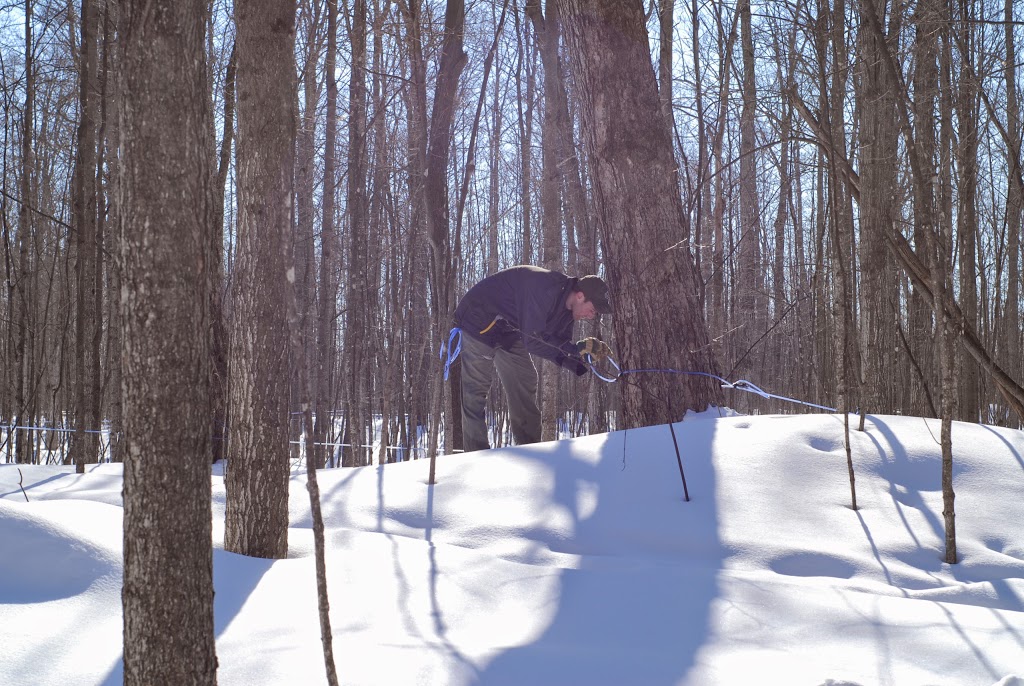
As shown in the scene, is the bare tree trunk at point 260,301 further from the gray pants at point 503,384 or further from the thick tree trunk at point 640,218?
the thick tree trunk at point 640,218

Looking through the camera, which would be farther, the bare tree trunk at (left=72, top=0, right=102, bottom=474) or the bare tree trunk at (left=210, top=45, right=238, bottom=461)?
the bare tree trunk at (left=72, top=0, right=102, bottom=474)

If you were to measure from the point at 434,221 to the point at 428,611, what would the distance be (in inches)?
204

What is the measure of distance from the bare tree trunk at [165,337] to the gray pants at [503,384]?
382cm

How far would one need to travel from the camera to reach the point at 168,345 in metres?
1.45

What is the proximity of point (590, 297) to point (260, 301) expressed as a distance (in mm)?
A: 2571

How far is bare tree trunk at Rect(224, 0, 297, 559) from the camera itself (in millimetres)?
2910

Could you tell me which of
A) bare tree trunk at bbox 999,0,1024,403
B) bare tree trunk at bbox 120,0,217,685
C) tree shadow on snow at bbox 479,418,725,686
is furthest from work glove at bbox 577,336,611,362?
bare tree trunk at bbox 999,0,1024,403

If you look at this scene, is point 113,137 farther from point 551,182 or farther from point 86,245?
point 551,182

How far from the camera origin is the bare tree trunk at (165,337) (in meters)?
1.43

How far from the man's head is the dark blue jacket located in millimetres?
69

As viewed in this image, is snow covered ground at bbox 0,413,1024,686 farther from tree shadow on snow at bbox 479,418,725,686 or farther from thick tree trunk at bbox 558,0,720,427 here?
thick tree trunk at bbox 558,0,720,427

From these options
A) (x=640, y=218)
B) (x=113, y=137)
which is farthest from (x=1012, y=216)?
(x=113, y=137)

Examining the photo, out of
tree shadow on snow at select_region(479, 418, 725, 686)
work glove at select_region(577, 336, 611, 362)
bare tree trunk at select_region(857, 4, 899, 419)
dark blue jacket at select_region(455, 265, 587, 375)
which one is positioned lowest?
tree shadow on snow at select_region(479, 418, 725, 686)

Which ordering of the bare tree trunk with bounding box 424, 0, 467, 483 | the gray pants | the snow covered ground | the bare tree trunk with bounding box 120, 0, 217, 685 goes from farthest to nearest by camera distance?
the bare tree trunk with bounding box 424, 0, 467, 483, the gray pants, the snow covered ground, the bare tree trunk with bounding box 120, 0, 217, 685
